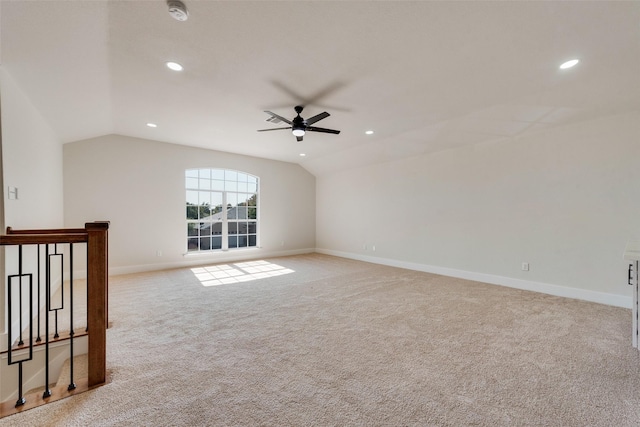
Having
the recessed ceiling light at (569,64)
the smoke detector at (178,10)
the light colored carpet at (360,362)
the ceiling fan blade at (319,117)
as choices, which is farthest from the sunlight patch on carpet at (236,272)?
the recessed ceiling light at (569,64)

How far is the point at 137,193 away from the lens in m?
5.32

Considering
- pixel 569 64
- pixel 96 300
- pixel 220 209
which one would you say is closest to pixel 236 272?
pixel 220 209

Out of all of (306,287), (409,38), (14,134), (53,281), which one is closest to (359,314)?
(306,287)

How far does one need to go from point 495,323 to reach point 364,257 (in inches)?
152

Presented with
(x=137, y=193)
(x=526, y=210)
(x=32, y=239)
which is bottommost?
(x=32, y=239)

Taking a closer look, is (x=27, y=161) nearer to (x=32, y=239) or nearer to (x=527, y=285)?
(x=32, y=239)

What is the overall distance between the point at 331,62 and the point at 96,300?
2750 millimetres

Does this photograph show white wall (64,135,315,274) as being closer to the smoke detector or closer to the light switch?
the light switch

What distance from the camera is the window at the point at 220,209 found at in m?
6.10

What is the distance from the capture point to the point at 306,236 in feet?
26.1

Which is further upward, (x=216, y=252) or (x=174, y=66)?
(x=174, y=66)

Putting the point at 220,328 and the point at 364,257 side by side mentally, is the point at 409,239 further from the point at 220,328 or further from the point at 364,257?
the point at 220,328

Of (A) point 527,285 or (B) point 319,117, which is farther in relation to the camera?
(A) point 527,285

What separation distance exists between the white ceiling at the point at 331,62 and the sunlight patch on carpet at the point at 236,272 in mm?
2691
